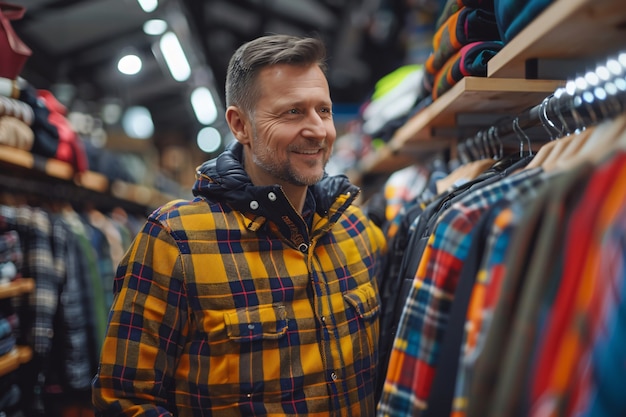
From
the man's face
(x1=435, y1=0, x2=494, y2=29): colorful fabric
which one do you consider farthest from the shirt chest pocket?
(x1=435, y1=0, x2=494, y2=29): colorful fabric

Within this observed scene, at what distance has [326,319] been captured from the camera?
4.73 ft

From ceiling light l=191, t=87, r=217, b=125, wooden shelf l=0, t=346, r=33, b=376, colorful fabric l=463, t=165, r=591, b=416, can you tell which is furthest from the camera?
ceiling light l=191, t=87, r=217, b=125

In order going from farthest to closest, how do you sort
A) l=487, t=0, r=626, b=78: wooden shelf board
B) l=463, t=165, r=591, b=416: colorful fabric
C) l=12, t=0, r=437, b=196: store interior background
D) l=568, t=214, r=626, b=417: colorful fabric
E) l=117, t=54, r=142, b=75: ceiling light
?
l=12, t=0, r=437, b=196: store interior background, l=117, t=54, r=142, b=75: ceiling light, l=487, t=0, r=626, b=78: wooden shelf board, l=463, t=165, r=591, b=416: colorful fabric, l=568, t=214, r=626, b=417: colorful fabric

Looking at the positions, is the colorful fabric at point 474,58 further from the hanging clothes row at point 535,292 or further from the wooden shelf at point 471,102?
the hanging clothes row at point 535,292

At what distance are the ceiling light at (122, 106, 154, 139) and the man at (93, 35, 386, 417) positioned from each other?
16.4ft

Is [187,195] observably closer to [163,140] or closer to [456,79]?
[163,140]

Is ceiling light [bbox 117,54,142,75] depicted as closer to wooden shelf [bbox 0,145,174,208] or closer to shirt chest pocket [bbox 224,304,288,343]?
wooden shelf [bbox 0,145,174,208]

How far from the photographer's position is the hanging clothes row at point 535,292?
2.03 ft

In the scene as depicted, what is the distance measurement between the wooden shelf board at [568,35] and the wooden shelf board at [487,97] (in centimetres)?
5

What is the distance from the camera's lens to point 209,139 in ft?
28.5

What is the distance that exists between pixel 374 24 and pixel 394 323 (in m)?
3.31

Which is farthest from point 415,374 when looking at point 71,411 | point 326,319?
point 71,411

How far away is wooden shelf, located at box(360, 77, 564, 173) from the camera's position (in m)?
1.25

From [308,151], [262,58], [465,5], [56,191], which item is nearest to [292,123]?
[308,151]
